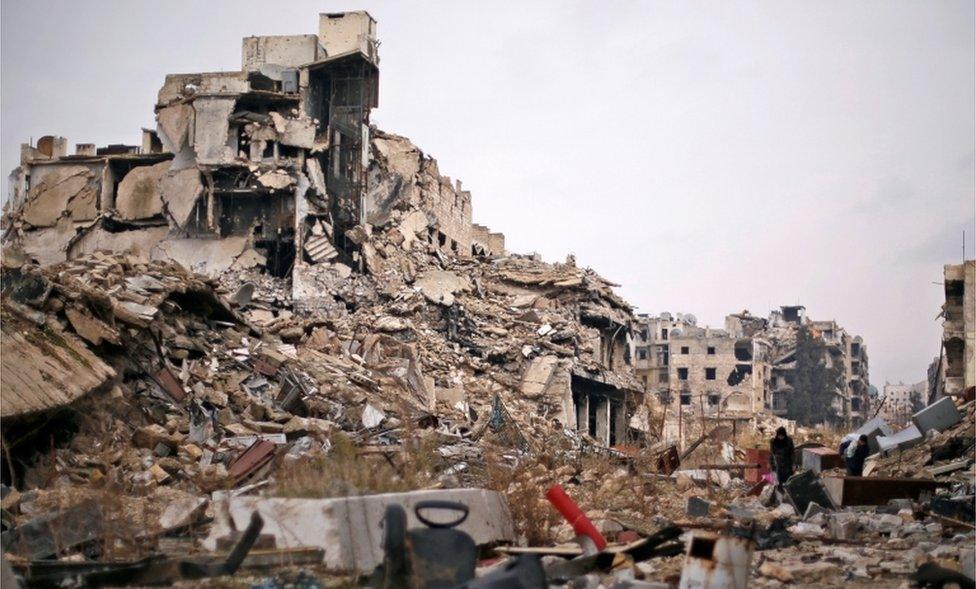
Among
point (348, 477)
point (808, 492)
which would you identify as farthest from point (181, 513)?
point (808, 492)

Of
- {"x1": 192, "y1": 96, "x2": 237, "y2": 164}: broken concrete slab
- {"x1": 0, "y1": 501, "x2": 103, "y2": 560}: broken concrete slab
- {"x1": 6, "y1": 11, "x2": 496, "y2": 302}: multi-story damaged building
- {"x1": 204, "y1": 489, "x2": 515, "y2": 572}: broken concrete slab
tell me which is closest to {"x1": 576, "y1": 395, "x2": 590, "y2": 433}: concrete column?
{"x1": 6, "y1": 11, "x2": 496, "y2": 302}: multi-story damaged building

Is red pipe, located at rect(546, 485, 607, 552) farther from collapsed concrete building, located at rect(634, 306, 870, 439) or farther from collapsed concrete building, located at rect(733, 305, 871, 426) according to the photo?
collapsed concrete building, located at rect(733, 305, 871, 426)

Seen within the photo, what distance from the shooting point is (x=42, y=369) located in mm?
10242

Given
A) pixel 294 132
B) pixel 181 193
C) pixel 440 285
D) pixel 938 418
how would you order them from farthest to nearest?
pixel 181 193
pixel 294 132
pixel 440 285
pixel 938 418

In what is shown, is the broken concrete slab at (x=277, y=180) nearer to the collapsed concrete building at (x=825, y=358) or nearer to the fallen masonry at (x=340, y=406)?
the fallen masonry at (x=340, y=406)

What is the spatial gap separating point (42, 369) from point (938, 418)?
9.94 m

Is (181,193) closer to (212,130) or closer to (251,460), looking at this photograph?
(212,130)

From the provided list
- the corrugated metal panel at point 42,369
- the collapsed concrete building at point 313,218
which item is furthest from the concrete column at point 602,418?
the corrugated metal panel at point 42,369

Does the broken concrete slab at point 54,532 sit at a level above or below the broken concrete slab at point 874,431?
below

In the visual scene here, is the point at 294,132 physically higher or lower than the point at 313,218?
higher

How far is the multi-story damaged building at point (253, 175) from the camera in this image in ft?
99.9

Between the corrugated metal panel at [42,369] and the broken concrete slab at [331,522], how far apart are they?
151 inches

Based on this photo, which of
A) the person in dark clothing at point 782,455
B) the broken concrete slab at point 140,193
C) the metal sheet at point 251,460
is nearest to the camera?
the metal sheet at point 251,460

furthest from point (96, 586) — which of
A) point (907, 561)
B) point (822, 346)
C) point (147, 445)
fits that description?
point (822, 346)
